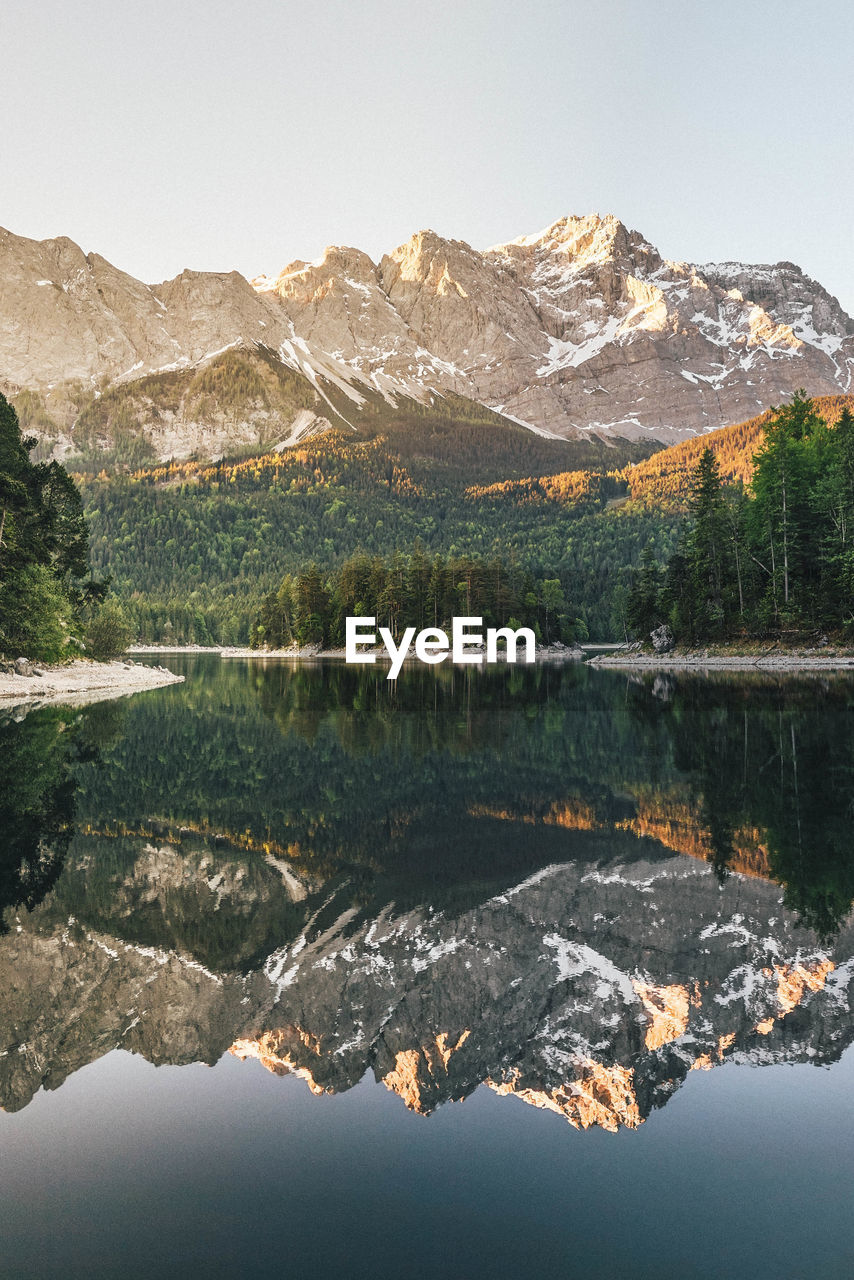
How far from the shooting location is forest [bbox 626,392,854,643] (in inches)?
2717

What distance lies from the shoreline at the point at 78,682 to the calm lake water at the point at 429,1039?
35.0 m

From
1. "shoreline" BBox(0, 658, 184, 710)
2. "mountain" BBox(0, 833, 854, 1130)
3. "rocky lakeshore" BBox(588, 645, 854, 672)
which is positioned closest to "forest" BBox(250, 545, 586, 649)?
"rocky lakeshore" BBox(588, 645, 854, 672)

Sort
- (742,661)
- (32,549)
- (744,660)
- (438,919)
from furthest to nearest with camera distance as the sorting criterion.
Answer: (742,661), (744,660), (32,549), (438,919)

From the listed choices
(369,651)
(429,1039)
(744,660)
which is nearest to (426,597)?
(369,651)

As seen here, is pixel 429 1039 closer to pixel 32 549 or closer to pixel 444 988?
pixel 444 988

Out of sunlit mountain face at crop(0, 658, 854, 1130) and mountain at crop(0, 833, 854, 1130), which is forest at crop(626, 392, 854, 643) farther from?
mountain at crop(0, 833, 854, 1130)

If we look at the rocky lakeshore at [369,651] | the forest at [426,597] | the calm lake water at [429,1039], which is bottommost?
the rocky lakeshore at [369,651]

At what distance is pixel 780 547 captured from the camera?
7469 cm

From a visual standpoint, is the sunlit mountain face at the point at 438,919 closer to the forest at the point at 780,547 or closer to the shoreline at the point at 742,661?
the shoreline at the point at 742,661

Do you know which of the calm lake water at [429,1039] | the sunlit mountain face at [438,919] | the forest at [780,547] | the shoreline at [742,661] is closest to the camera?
the calm lake water at [429,1039]

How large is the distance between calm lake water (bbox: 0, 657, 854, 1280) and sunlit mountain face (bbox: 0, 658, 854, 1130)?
0.05m

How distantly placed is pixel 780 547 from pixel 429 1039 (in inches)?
2957

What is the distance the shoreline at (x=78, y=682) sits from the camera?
4945 centimetres

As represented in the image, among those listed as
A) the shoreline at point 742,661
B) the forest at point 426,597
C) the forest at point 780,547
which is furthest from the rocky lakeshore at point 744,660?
the forest at point 426,597
